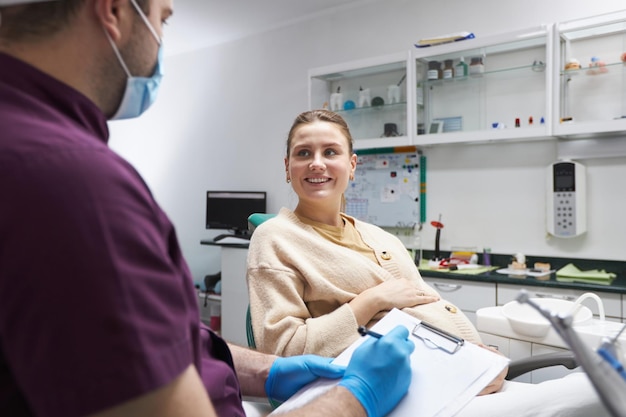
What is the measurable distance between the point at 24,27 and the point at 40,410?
1.50 ft

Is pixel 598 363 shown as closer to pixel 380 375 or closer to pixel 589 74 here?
pixel 380 375

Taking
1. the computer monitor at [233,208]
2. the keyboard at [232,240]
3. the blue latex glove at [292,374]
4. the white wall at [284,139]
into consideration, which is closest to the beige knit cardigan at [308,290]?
the blue latex glove at [292,374]

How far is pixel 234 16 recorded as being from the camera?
4.47 metres

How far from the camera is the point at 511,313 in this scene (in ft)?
6.11

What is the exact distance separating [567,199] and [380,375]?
2639mm

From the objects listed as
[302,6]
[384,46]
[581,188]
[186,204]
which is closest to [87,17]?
[581,188]

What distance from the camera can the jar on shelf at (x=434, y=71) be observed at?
11.2 ft

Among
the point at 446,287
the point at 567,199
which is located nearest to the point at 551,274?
the point at 567,199

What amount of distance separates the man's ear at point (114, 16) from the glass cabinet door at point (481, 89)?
286 cm

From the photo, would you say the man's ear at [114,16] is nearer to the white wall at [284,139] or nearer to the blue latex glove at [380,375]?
the blue latex glove at [380,375]

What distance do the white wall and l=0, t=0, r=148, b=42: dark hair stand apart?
10.2 ft

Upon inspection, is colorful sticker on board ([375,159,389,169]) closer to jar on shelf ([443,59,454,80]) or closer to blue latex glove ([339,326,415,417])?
jar on shelf ([443,59,454,80])

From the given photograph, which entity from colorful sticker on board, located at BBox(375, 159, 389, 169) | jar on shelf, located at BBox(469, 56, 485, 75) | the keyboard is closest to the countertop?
colorful sticker on board, located at BBox(375, 159, 389, 169)

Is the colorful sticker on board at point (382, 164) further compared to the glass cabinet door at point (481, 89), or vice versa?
the colorful sticker on board at point (382, 164)
